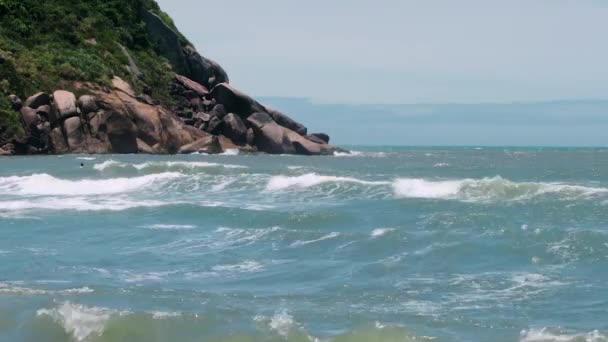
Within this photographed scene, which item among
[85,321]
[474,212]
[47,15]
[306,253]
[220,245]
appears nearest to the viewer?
[85,321]

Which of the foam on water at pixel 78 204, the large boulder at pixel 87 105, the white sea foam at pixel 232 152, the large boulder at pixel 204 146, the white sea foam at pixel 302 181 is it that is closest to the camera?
the foam on water at pixel 78 204

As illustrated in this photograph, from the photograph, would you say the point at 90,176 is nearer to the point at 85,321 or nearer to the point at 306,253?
the point at 306,253

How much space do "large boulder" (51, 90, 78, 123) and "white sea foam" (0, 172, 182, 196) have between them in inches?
610

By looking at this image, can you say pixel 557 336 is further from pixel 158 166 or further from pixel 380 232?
pixel 158 166

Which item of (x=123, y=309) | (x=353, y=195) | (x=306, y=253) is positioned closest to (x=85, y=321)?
(x=123, y=309)

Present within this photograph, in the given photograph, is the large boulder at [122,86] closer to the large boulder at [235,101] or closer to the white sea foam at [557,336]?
the large boulder at [235,101]

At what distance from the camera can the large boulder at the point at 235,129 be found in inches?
2419

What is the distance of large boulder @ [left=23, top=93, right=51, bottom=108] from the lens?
50772mm

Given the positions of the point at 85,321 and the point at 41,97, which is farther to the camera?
the point at 41,97

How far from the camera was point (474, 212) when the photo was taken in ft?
75.4

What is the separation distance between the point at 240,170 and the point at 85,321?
26.1m

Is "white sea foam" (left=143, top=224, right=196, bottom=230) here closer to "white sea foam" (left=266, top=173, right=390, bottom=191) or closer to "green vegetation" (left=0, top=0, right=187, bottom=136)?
"white sea foam" (left=266, top=173, right=390, bottom=191)

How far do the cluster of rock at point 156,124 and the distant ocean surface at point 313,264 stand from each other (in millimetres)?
20766

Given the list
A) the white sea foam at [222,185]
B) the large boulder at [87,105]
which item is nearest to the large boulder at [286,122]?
the large boulder at [87,105]
